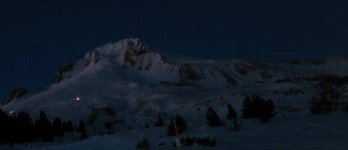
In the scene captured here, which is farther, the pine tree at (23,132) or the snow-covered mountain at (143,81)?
the snow-covered mountain at (143,81)

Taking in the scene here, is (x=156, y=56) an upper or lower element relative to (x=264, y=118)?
upper

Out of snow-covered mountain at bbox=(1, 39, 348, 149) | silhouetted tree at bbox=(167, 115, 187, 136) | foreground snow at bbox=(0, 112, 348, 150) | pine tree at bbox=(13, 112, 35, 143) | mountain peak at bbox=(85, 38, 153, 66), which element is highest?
mountain peak at bbox=(85, 38, 153, 66)

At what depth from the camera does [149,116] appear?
53.5 meters

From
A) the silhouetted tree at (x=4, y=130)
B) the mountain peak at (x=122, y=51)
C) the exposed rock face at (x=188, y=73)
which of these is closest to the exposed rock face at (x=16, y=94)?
the mountain peak at (x=122, y=51)

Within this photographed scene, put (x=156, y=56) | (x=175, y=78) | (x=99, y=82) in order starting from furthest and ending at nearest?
1. (x=156, y=56)
2. (x=175, y=78)
3. (x=99, y=82)

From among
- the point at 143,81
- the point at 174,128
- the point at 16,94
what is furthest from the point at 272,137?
the point at 16,94

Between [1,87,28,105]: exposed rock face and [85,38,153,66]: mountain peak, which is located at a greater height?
[85,38,153,66]: mountain peak

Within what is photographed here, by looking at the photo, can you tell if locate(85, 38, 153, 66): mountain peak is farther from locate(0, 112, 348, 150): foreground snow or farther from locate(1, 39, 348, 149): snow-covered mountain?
locate(0, 112, 348, 150): foreground snow

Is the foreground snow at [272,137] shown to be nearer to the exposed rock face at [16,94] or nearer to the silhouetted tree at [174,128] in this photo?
the silhouetted tree at [174,128]

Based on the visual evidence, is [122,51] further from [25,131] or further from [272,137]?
[272,137]

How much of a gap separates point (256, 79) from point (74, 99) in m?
32.0

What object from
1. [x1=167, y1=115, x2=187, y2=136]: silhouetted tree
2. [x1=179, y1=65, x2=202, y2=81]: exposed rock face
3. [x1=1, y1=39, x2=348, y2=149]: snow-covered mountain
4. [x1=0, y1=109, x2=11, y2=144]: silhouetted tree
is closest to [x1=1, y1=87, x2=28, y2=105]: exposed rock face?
[x1=1, y1=39, x2=348, y2=149]: snow-covered mountain

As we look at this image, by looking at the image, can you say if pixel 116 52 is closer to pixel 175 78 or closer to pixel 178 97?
pixel 175 78

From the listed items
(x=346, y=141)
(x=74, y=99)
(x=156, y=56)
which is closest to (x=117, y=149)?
(x=346, y=141)
